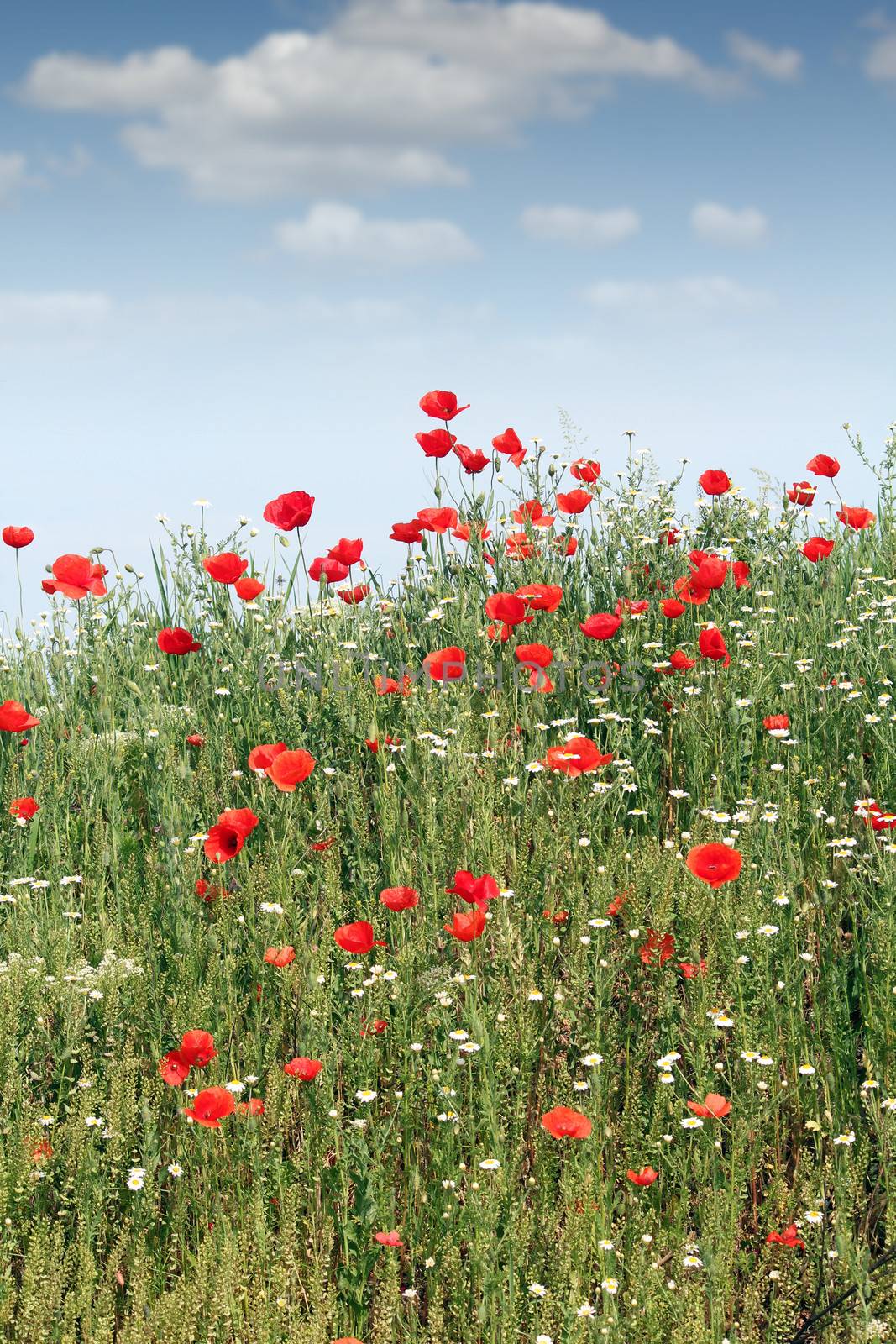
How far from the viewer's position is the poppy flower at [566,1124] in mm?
2908

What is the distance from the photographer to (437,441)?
6.08m

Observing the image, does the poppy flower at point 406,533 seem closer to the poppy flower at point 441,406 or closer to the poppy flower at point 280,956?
the poppy flower at point 441,406

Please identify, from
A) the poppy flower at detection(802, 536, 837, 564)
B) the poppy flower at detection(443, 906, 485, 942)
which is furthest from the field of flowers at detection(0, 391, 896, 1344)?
the poppy flower at detection(802, 536, 837, 564)

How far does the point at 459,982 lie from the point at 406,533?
2943mm

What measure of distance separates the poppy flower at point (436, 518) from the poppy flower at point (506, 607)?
92cm

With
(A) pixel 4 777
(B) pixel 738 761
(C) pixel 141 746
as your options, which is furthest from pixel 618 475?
(A) pixel 4 777

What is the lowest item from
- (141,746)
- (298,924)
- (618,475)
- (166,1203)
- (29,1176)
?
(166,1203)

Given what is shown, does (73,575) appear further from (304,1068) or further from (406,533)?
(304,1068)

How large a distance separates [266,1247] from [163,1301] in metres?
0.32

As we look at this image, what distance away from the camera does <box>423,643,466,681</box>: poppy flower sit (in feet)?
15.9

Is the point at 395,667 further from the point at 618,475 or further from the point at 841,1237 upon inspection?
the point at 841,1237

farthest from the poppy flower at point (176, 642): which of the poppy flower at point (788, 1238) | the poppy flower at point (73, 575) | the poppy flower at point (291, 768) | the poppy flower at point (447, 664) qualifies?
the poppy flower at point (788, 1238)

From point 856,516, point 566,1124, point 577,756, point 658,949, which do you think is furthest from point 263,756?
point 856,516

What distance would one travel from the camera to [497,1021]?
3529mm
